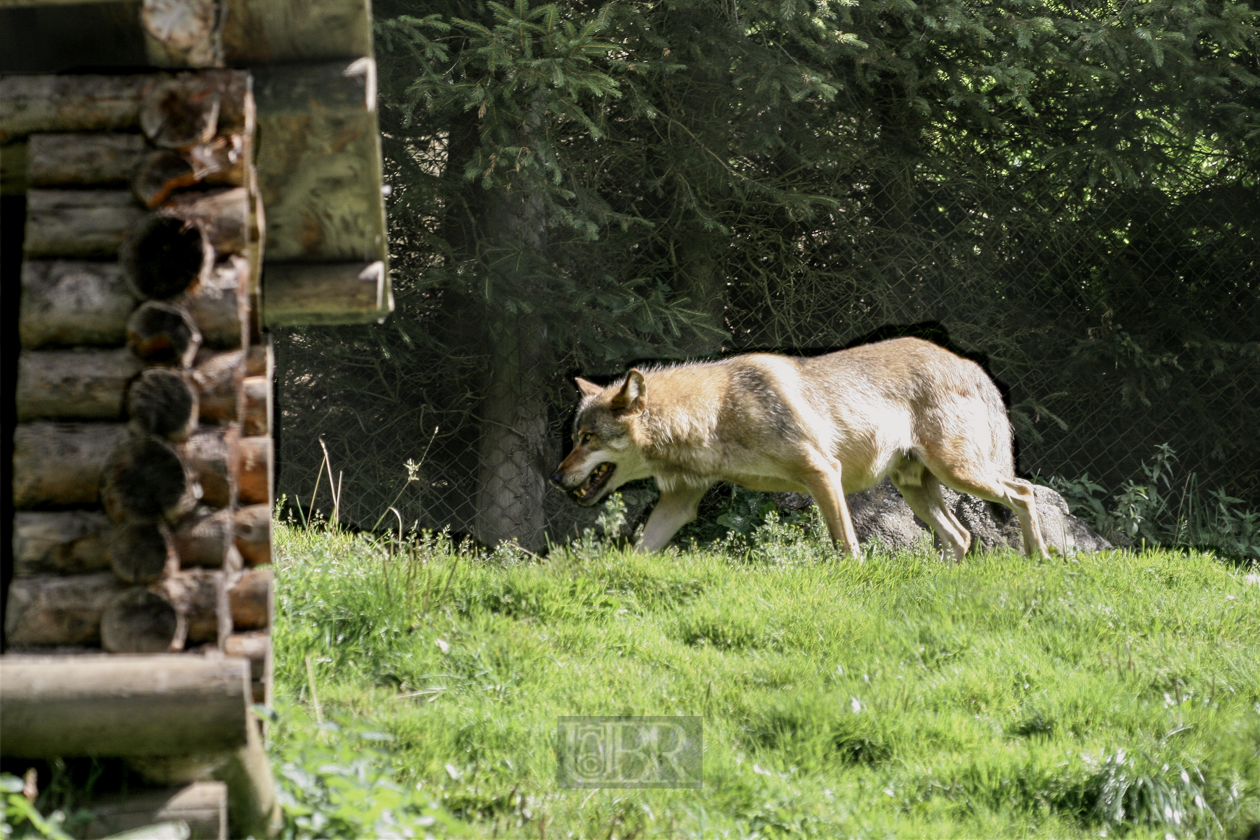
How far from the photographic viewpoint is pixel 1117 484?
10.2 m

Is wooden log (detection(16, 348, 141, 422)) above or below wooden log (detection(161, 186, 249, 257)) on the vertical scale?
below

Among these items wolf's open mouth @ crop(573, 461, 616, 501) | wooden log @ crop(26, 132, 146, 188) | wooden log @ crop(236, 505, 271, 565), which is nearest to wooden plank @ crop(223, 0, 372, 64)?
wooden log @ crop(26, 132, 146, 188)

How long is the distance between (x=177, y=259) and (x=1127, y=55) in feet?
28.2

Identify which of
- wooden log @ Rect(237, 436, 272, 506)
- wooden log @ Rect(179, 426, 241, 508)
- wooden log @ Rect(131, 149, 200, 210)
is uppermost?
wooden log @ Rect(131, 149, 200, 210)

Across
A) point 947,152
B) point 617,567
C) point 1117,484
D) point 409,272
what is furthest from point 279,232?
point 1117,484

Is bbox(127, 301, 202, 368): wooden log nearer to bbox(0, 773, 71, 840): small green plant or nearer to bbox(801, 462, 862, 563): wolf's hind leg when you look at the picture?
bbox(0, 773, 71, 840): small green plant

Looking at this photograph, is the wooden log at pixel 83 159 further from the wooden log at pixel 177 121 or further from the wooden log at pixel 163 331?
the wooden log at pixel 163 331

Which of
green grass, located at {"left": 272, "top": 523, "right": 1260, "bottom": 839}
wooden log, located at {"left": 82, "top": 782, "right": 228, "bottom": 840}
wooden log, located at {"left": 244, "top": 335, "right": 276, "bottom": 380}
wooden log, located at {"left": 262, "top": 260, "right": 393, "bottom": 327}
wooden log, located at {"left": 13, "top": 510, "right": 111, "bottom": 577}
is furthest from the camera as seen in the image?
wooden log, located at {"left": 262, "top": 260, "right": 393, "bottom": 327}

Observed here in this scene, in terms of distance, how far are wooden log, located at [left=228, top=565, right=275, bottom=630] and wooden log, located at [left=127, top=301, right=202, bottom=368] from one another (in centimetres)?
70

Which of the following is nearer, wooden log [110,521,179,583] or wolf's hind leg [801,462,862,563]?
wooden log [110,521,179,583]

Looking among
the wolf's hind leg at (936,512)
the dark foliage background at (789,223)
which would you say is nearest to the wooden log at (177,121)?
the dark foliage background at (789,223)

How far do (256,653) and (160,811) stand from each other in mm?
501

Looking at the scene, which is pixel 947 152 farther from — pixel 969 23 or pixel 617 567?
pixel 617 567

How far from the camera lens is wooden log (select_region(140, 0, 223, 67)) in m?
2.70
